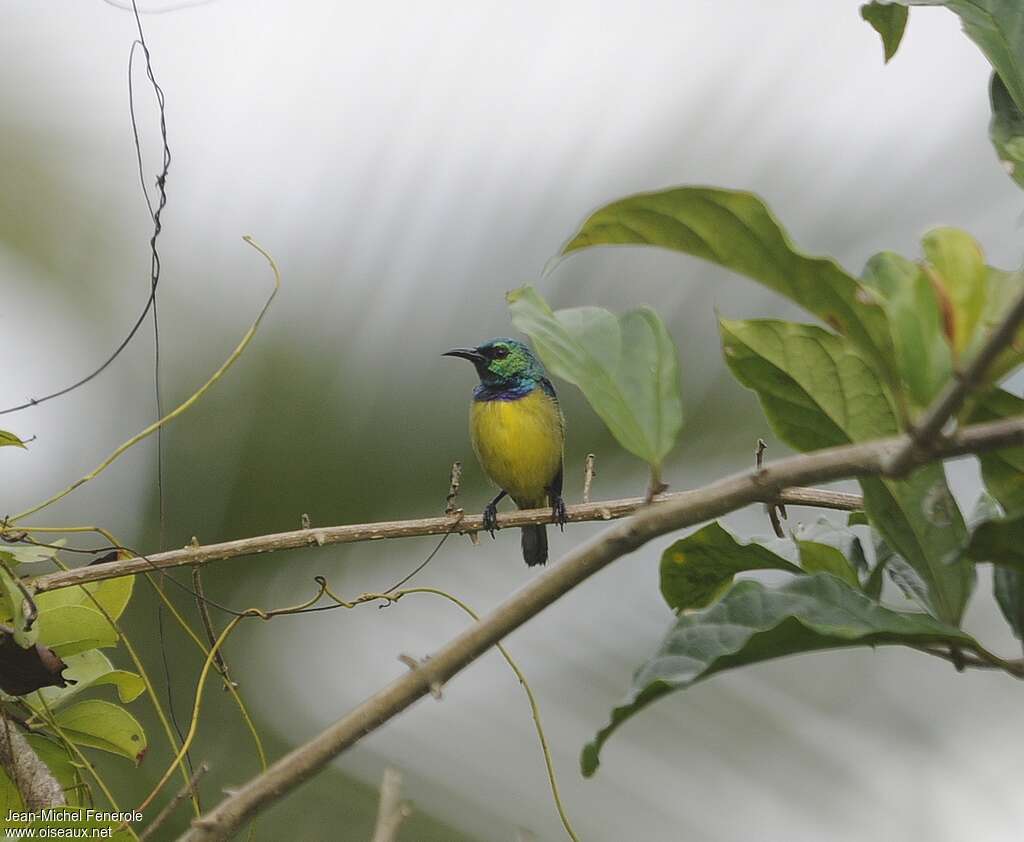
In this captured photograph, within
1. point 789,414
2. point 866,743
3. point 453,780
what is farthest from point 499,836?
point 789,414

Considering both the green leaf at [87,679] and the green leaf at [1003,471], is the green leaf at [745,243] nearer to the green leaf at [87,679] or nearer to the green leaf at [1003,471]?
the green leaf at [1003,471]

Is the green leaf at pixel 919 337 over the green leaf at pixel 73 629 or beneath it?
over

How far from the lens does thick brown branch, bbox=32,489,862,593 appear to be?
125 cm

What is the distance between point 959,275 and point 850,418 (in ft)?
0.70

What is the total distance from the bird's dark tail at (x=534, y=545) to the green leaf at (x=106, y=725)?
1.63m

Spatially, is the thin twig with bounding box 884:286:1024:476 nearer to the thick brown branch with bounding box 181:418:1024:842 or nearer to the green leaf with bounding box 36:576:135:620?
the thick brown branch with bounding box 181:418:1024:842

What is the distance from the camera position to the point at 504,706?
214 cm

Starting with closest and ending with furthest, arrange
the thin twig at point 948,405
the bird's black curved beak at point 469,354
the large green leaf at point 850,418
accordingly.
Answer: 1. the thin twig at point 948,405
2. the large green leaf at point 850,418
3. the bird's black curved beak at point 469,354

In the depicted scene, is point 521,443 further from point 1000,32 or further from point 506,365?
point 1000,32

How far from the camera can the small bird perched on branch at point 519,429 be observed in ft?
9.75

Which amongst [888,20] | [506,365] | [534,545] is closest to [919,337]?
[888,20]

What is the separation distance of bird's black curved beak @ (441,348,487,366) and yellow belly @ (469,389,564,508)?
122 millimetres

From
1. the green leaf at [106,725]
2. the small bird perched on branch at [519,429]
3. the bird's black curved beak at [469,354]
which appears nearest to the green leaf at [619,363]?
the green leaf at [106,725]

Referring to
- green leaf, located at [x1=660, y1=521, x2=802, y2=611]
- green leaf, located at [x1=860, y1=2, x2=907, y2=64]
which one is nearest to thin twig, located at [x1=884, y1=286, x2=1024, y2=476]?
green leaf, located at [x1=660, y1=521, x2=802, y2=611]
